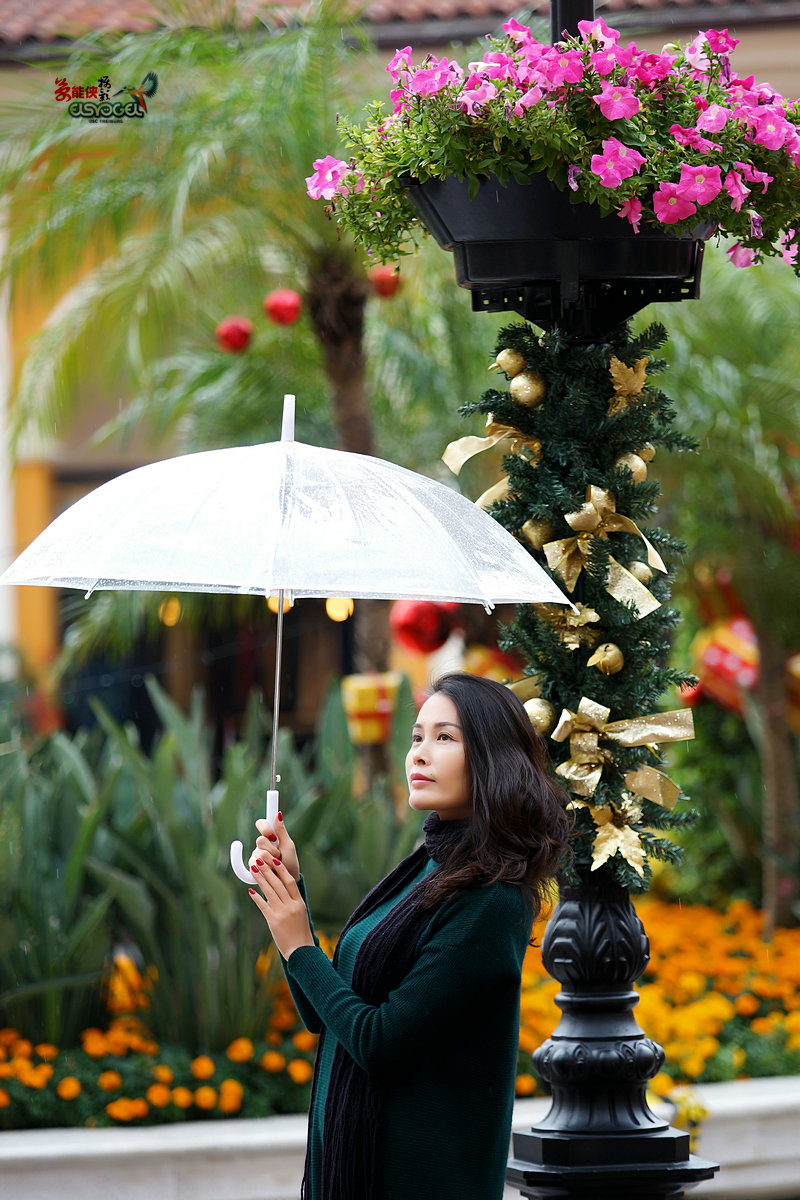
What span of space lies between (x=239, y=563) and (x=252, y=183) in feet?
15.1

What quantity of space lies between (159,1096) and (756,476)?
3872 millimetres

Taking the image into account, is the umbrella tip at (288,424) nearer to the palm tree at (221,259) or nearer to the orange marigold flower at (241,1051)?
the orange marigold flower at (241,1051)

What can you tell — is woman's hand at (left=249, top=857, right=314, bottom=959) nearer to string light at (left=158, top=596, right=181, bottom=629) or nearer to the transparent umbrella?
the transparent umbrella

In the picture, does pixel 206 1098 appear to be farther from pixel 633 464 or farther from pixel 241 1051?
pixel 633 464

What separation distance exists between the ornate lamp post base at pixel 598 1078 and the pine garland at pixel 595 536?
12cm

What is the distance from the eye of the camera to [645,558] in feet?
10.5

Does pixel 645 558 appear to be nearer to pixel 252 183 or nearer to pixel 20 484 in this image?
pixel 252 183

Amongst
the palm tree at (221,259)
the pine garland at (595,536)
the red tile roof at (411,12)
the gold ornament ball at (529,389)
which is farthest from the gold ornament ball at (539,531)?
the red tile roof at (411,12)

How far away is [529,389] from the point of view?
303 centimetres

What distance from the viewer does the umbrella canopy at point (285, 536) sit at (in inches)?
95.8

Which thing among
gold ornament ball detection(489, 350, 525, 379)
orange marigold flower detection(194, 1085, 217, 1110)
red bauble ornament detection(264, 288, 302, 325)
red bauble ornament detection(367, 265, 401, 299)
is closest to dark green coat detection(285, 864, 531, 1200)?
gold ornament ball detection(489, 350, 525, 379)

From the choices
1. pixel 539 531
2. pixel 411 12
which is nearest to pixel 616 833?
pixel 539 531

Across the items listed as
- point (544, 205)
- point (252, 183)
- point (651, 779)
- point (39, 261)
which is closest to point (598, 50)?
point (544, 205)

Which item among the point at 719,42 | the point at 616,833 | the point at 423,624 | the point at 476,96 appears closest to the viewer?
the point at 476,96
